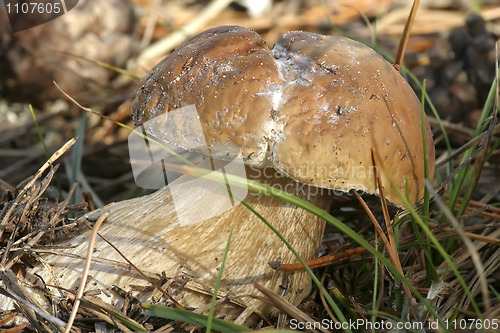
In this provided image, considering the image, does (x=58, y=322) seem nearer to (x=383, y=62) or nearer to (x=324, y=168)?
(x=324, y=168)

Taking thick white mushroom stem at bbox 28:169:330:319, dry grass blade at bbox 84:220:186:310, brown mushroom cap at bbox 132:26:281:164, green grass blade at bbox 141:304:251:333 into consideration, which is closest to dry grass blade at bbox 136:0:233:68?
brown mushroom cap at bbox 132:26:281:164

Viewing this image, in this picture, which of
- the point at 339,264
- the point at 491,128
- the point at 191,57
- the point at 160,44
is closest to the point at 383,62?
the point at 491,128

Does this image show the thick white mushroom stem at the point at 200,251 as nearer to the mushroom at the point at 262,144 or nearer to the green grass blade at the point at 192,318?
the mushroom at the point at 262,144

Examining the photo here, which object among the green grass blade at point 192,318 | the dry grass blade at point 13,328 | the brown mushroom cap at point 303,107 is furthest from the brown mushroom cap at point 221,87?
the dry grass blade at point 13,328

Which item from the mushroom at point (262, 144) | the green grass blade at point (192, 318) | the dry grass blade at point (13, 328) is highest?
the mushroom at point (262, 144)

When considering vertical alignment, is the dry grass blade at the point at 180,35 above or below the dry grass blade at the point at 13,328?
above

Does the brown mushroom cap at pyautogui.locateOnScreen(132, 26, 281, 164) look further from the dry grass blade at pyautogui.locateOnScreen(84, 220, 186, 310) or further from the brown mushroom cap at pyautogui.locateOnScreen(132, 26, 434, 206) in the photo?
the dry grass blade at pyautogui.locateOnScreen(84, 220, 186, 310)

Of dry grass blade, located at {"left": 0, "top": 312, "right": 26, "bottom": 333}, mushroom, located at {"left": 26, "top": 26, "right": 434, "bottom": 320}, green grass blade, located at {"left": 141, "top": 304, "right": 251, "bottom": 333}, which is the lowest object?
dry grass blade, located at {"left": 0, "top": 312, "right": 26, "bottom": 333}
